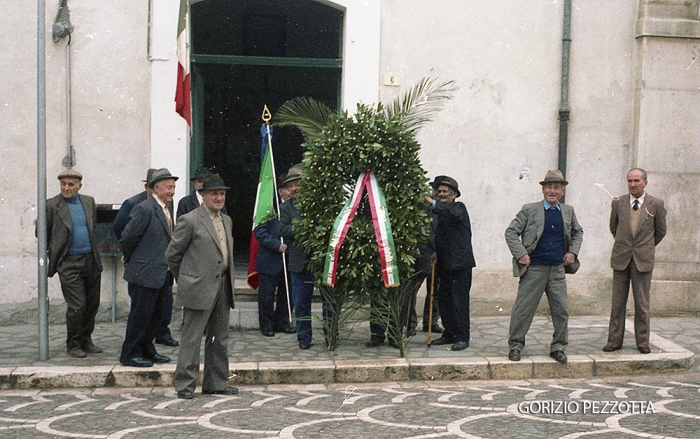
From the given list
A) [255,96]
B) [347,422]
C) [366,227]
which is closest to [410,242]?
[366,227]

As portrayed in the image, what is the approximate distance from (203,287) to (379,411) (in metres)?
1.77

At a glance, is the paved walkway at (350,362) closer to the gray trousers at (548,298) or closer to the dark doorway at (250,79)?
the gray trousers at (548,298)

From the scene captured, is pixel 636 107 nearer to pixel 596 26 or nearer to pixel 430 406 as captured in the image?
pixel 596 26

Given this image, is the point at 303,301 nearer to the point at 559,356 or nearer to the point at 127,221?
the point at 127,221

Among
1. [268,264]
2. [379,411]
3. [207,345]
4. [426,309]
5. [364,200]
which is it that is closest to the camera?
[379,411]

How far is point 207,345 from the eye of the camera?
7809mm

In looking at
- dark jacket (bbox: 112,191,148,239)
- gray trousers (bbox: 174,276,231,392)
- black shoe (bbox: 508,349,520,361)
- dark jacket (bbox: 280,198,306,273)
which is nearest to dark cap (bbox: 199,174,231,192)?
gray trousers (bbox: 174,276,231,392)

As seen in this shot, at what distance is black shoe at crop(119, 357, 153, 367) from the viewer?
27.6 feet

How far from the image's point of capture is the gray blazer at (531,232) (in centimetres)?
881

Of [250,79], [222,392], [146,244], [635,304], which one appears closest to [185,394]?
[222,392]

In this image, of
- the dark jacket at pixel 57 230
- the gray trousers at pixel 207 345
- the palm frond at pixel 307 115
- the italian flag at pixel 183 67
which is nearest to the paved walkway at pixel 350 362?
the gray trousers at pixel 207 345

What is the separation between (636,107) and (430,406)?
5777mm

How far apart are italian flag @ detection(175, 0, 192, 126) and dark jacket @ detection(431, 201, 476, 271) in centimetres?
326

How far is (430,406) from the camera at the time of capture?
7.34m
